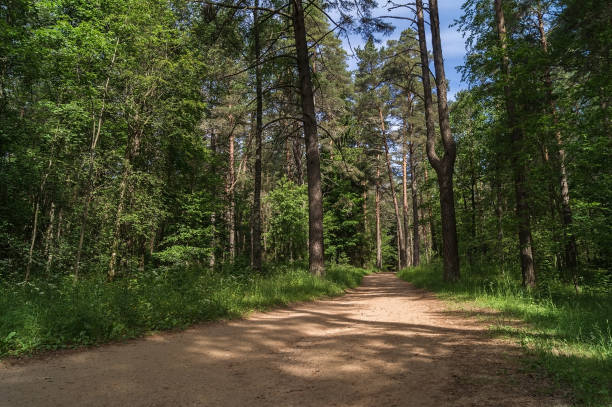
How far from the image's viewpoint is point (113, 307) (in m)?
4.82

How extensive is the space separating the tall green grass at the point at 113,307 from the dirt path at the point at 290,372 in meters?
0.44

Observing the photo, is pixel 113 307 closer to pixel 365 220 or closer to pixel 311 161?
pixel 311 161

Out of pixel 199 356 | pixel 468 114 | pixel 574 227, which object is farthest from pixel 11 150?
pixel 468 114

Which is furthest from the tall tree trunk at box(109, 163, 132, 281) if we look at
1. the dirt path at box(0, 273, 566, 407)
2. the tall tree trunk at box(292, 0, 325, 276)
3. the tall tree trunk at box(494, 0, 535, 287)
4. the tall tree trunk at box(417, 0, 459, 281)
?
the tall tree trunk at box(494, 0, 535, 287)

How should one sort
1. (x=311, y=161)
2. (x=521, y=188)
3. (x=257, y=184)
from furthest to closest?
(x=257, y=184)
(x=311, y=161)
(x=521, y=188)

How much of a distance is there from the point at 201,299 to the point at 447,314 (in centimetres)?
480

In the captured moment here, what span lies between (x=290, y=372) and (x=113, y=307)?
3.39 meters

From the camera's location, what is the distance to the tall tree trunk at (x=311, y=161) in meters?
10.7

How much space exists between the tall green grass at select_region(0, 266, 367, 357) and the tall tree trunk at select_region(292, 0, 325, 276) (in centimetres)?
293

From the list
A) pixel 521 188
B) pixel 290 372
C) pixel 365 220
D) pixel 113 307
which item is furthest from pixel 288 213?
pixel 365 220

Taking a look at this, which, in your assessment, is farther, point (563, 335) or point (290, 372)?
point (563, 335)

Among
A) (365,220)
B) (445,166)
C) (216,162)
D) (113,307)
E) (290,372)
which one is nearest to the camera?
(290,372)

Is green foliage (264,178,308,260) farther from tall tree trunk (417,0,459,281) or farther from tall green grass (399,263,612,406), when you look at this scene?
tall green grass (399,263,612,406)

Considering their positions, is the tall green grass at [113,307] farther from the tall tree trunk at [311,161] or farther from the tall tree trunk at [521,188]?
the tall tree trunk at [521,188]
